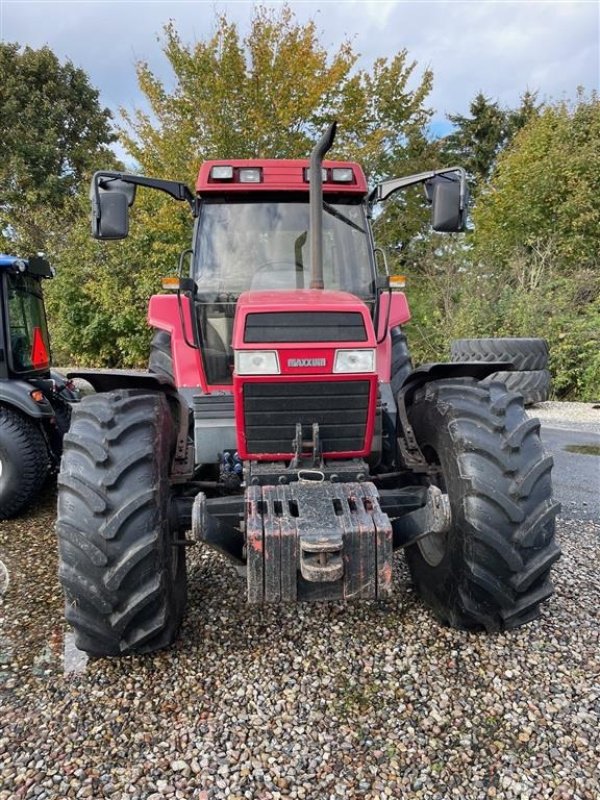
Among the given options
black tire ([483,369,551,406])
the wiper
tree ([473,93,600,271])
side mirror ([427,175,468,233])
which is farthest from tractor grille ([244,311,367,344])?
tree ([473,93,600,271])

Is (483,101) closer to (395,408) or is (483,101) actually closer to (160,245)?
(160,245)

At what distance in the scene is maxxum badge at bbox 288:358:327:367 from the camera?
7.78 feet

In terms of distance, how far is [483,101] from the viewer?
21484 millimetres

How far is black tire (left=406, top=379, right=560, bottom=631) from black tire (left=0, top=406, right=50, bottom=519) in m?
3.12

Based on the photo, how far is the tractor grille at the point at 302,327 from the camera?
2.37m

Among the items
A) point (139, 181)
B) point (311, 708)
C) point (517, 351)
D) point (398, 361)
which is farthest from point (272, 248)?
point (517, 351)

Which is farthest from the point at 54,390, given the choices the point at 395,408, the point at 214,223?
the point at 395,408

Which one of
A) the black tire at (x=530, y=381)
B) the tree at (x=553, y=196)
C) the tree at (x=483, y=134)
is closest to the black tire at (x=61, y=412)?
the black tire at (x=530, y=381)

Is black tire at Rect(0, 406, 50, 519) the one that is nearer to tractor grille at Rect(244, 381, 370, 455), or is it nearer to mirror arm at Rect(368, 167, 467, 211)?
tractor grille at Rect(244, 381, 370, 455)

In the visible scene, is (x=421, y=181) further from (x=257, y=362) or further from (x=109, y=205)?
(x=109, y=205)

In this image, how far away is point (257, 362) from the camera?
Result: 236 cm

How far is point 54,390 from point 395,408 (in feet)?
10.1

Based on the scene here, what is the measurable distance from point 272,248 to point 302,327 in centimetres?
120

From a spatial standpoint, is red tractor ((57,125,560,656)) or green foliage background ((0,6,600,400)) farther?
green foliage background ((0,6,600,400))
